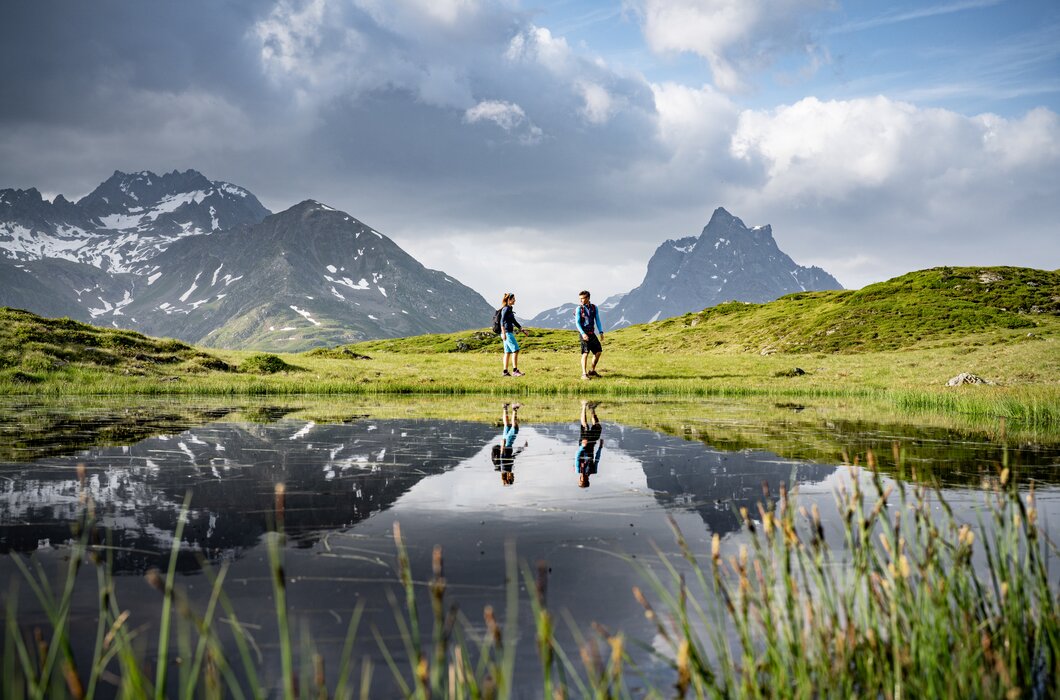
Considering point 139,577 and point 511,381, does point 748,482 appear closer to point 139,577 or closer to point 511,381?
point 139,577

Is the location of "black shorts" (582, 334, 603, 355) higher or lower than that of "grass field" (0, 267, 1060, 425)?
higher

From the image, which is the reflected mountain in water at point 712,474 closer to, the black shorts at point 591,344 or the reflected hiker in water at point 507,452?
the reflected hiker in water at point 507,452

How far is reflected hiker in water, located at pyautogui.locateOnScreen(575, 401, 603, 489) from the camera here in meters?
10.9

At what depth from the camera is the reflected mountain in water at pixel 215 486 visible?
6805 millimetres

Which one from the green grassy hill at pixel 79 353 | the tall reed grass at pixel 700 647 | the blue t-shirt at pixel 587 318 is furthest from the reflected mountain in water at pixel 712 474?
the green grassy hill at pixel 79 353

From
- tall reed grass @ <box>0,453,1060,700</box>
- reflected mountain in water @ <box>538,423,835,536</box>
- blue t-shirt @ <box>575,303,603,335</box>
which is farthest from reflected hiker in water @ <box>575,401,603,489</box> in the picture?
blue t-shirt @ <box>575,303,603,335</box>

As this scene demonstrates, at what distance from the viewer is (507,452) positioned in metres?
13.1

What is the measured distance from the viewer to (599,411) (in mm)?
23328

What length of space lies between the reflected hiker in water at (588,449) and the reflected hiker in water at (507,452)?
1.05 metres

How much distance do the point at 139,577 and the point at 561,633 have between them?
340 centimetres

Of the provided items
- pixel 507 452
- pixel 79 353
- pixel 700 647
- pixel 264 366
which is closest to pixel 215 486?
pixel 507 452

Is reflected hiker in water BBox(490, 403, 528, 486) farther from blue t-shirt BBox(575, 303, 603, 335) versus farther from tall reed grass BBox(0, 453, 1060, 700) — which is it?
blue t-shirt BBox(575, 303, 603, 335)

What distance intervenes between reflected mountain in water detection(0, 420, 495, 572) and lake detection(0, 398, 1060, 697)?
0.14 feet

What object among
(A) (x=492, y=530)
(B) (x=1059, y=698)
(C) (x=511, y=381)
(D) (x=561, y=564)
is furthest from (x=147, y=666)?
(C) (x=511, y=381)
